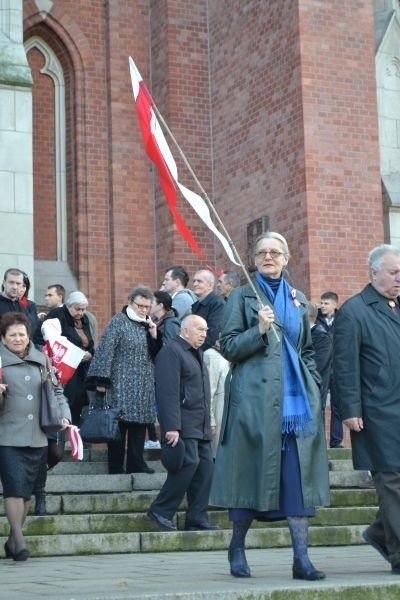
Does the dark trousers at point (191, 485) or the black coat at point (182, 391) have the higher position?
the black coat at point (182, 391)

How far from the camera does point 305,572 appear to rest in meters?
7.09

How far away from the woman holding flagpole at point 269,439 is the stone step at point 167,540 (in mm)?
2455

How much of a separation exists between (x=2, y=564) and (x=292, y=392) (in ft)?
8.37

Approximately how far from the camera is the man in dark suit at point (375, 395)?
7496mm

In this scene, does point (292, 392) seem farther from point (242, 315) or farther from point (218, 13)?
point (218, 13)

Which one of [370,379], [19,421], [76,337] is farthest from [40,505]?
[370,379]

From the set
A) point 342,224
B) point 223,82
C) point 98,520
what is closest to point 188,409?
point 98,520

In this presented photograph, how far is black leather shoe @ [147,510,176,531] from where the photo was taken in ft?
33.4

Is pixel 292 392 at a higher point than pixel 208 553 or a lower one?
higher

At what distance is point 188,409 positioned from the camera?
1052 cm

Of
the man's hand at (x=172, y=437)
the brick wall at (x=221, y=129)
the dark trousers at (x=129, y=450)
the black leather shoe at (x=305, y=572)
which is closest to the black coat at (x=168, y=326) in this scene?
the dark trousers at (x=129, y=450)

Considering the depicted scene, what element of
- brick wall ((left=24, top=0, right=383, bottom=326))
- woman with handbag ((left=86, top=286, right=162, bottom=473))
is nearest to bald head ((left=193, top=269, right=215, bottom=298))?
woman with handbag ((left=86, top=286, right=162, bottom=473))

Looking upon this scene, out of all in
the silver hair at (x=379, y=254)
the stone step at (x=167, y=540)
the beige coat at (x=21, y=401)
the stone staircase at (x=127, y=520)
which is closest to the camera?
the silver hair at (x=379, y=254)

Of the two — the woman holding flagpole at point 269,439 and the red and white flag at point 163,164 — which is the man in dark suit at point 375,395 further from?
the red and white flag at point 163,164
